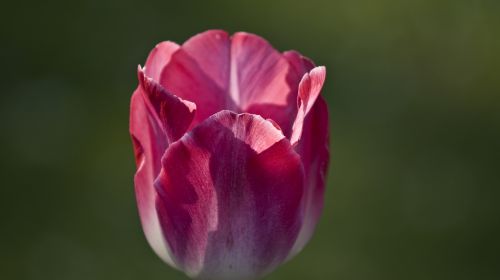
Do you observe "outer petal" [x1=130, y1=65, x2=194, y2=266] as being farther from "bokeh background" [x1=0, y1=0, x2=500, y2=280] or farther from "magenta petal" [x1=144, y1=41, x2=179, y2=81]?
"bokeh background" [x1=0, y1=0, x2=500, y2=280]

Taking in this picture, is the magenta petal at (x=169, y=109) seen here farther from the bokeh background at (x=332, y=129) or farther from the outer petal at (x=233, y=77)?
the bokeh background at (x=332, y=129)

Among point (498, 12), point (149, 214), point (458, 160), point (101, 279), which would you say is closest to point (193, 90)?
point (149, 214)

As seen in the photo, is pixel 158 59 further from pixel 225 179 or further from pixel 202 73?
pixel 225 179

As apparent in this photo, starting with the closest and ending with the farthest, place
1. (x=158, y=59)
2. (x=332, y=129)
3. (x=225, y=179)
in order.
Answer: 1. (x=225, y=179)
2. (x=158, y=59)
3. (x=332, y=129)

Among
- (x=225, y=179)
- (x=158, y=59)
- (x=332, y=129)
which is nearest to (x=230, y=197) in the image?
(x=225, y=179)

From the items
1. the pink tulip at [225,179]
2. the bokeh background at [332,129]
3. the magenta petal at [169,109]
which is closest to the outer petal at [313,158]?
the pink tulip at [225,179]

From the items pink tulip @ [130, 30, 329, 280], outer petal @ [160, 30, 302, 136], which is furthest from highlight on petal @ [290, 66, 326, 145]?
outer petal @ [160, 30, 302, 136]
